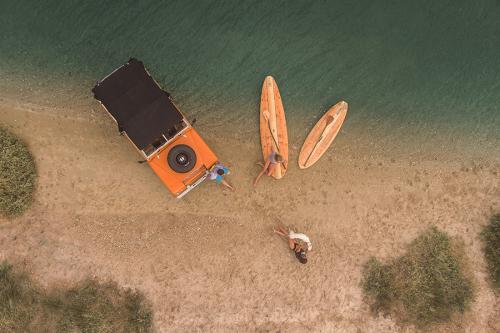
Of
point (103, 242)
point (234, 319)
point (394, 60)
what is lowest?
point (234, 319)

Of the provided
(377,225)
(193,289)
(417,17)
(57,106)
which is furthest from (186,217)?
(417,17)

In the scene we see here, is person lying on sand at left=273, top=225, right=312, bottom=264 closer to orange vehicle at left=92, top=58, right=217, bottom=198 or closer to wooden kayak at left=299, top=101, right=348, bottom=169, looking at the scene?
wooden kayak at left=299, top=101, right=348, bottom=169

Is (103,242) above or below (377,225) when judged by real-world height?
above

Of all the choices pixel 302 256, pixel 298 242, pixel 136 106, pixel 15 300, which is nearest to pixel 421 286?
pixel 302 256

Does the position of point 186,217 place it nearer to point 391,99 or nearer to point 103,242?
point 103,242

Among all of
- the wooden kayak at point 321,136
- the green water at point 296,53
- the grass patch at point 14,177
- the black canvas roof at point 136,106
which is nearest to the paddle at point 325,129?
the wooden kayak at point 321,136

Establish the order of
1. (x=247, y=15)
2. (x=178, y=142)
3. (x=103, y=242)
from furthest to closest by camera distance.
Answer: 1. (x=247, y=15)
2. (x=103, y=242)
3. (x=178, y=142)

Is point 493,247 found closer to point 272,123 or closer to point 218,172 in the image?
point 272,123
